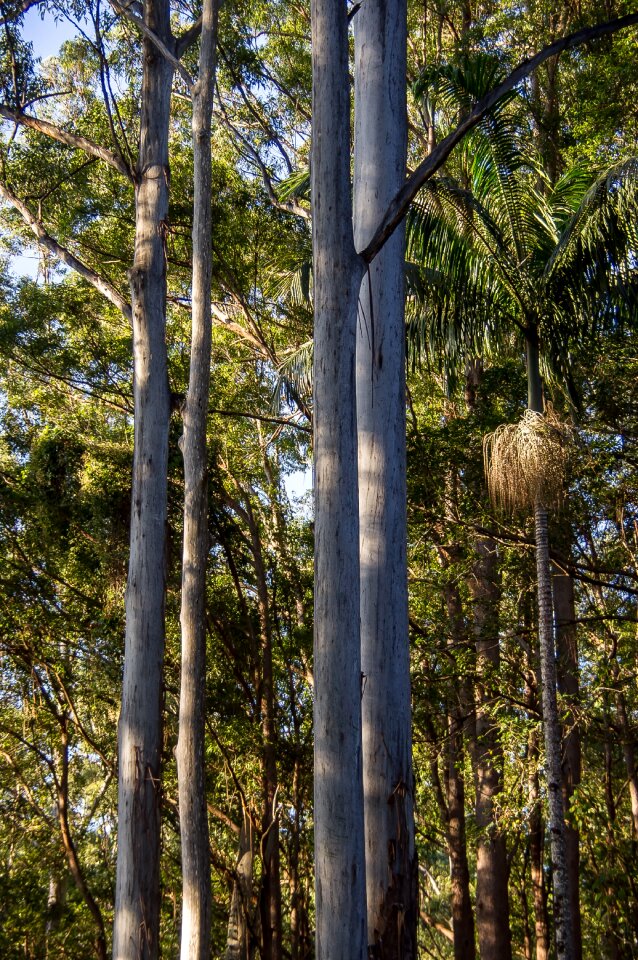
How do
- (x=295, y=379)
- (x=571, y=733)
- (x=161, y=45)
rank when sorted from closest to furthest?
(x=161, y=45), (x=571, y=733), (x=295, y=379)

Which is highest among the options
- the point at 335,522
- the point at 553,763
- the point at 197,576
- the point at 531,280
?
the point at 531,280

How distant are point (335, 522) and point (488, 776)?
8.87 metres

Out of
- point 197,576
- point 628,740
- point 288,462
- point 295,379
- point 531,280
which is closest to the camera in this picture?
point 197,576

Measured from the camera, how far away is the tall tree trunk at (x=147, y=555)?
774cm

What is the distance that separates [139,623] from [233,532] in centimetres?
615

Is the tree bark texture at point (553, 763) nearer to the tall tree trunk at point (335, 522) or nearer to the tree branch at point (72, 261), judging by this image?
the tall tree trunk at point (335, 522)

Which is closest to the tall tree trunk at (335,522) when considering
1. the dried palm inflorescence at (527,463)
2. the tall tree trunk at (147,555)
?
the dried palm inflorescence at (527,463)

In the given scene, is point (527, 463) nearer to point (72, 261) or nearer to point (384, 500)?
point (384, 500)

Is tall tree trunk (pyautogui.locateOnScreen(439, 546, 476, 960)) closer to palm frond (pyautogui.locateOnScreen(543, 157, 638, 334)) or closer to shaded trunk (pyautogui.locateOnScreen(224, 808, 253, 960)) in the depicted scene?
shaded trunk (pyautogui.locateOnScreen(224, 808, 253, 960))

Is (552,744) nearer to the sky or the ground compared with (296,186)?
nearer to the ground

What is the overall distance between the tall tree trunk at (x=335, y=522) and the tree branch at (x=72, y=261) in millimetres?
5842

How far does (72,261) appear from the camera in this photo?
33.9 feet

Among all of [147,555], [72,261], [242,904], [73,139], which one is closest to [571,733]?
[242,904]

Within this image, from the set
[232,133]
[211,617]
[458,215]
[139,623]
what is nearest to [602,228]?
[458,215]
